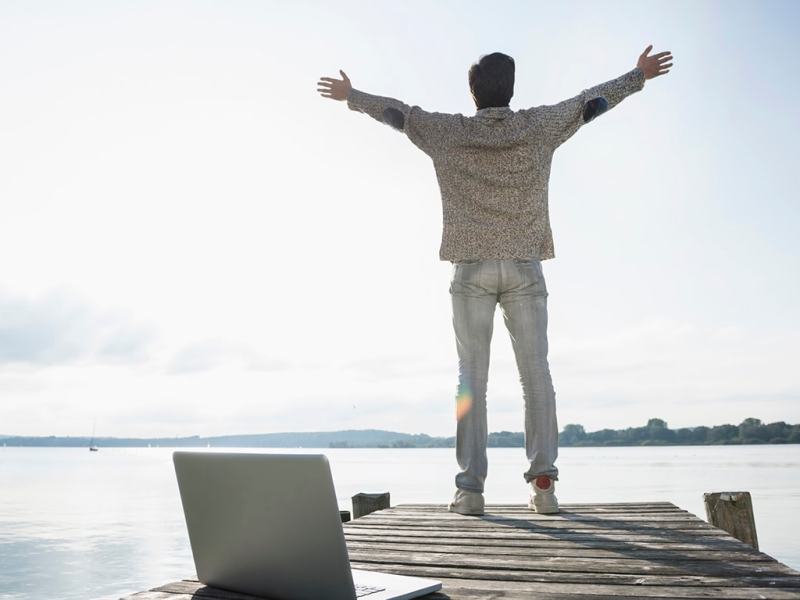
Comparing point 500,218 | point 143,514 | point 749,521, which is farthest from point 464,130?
point 143,514

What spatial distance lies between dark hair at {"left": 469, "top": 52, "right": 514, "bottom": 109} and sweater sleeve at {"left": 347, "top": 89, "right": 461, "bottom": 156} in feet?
0.84

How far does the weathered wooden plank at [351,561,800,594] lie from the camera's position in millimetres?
2422

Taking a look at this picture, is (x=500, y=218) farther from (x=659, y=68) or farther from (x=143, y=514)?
(x=143, y=514)

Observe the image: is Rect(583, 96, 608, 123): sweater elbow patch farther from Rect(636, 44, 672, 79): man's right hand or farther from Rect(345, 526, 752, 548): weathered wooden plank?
Rect(345, 526, 752, 548): weathered wooden plank

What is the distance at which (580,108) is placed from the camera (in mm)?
4602

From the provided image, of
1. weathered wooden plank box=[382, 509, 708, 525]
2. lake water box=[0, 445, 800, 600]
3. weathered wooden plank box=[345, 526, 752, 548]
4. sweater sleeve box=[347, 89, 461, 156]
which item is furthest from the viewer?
lake water box=[0, 445, 800, 600]

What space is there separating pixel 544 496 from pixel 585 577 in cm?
187

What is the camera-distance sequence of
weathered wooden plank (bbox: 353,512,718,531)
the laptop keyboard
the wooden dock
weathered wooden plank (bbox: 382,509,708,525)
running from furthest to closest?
weathered wooden plank (bbox: 382,509,708,525)
weathered wooden plank (bbox: 353,512,718,531)
the wooden dock
the laptop keyboard

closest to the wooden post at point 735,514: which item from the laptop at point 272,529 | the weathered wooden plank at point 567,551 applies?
the weathered wooden plank at point 567,551

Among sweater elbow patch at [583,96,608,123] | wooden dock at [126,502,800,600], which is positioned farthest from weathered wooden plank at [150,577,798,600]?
sweater elbow patch at [583,96,608,123]

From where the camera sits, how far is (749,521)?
4566 millimetres

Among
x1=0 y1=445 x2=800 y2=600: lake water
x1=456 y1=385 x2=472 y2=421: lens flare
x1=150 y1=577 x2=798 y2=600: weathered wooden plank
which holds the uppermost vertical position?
x1=456 y1=385 x2=472 y2=421: lens flare

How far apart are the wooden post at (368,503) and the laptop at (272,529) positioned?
332cm

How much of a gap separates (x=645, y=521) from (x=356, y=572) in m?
2.18
